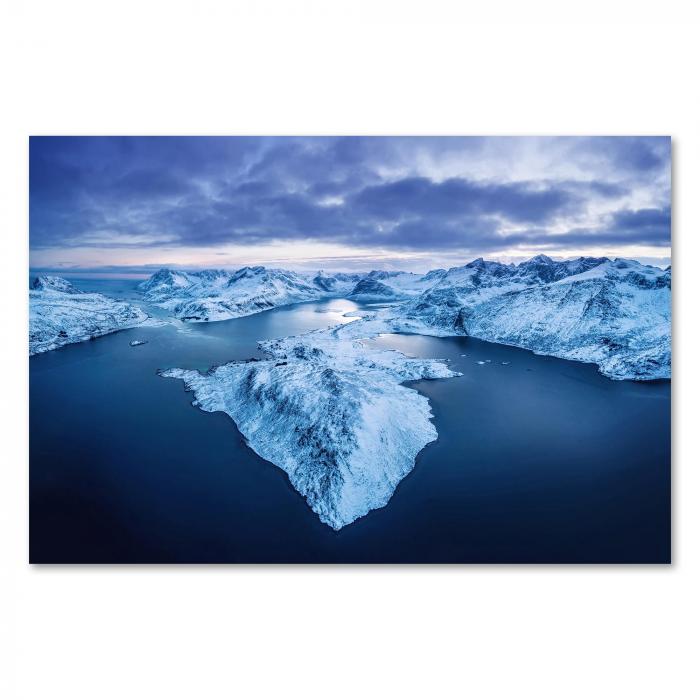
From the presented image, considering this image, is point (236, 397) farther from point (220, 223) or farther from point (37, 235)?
point (37, 235)

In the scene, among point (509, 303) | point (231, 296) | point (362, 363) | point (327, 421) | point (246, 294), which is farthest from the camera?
point (231, 296)

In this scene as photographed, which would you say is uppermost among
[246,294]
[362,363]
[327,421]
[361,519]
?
[246,294]

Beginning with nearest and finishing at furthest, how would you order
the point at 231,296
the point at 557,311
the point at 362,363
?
the point at 362,363
the point at 557,311
the point at 231,296

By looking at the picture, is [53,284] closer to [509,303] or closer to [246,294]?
[246,294]

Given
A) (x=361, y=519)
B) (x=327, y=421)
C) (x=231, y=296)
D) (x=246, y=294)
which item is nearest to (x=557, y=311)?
(x=327, y=421)

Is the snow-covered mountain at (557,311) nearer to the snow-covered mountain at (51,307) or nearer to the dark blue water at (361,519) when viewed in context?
the dark blue water at (361,519)

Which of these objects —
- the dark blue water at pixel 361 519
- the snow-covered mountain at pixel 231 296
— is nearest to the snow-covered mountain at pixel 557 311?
the dark blue water at pixel 361 519
